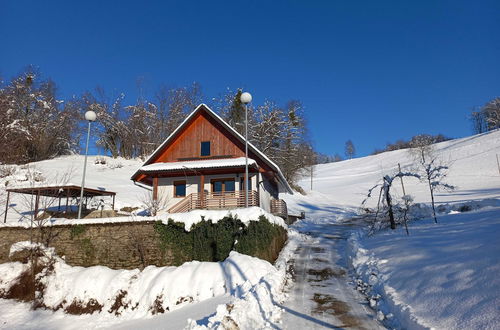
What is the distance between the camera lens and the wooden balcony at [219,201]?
18.5m

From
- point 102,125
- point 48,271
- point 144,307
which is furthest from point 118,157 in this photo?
point 144,307

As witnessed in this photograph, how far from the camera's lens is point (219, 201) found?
18531mm

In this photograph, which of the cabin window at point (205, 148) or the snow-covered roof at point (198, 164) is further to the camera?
the cabin window at point (205, 148)

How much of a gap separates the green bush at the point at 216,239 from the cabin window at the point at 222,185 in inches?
258

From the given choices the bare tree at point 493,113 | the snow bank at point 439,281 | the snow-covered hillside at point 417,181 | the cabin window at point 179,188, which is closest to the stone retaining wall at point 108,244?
the snow bank at point 439,281

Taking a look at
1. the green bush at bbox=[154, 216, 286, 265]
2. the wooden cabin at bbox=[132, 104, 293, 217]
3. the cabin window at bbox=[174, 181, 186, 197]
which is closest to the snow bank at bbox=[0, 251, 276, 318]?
the green bush at bbox=[154, 216, 286, 265]

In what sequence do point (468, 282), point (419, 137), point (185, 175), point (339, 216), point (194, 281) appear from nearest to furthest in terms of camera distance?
point (468, 282)
point (194, 281)
point (185, 175)
point (339, 216)
point (419, 137)

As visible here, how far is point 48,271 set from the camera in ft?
46.6

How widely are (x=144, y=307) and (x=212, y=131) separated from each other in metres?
12.7

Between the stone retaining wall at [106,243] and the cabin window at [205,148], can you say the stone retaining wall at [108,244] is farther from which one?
the cabin window at [205,148]

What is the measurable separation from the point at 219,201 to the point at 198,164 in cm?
287

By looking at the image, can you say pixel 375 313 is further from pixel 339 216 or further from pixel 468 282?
pixel 339 216

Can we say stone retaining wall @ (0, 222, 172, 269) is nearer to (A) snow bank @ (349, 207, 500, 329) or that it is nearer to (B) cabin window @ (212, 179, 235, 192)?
(B) cabin window @ (212, 179, 235, 192)

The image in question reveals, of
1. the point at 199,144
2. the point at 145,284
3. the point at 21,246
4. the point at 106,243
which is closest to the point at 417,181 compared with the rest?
the point at 199,144
